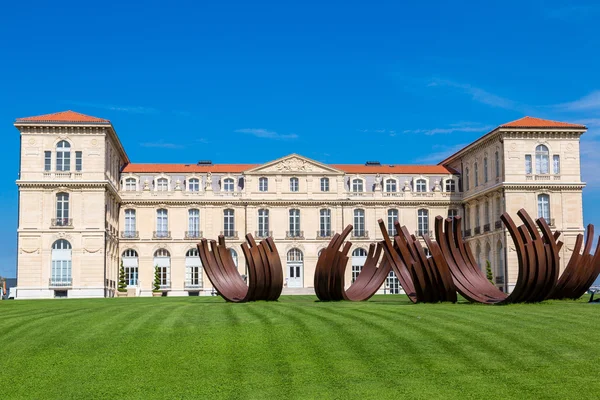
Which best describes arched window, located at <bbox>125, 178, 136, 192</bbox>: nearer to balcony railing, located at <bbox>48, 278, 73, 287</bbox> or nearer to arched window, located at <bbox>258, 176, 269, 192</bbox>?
arched window, located at <bbox>258, 176, 269, 192</bbox>

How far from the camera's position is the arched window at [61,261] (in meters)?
56.1

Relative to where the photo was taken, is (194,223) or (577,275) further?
(194,223)

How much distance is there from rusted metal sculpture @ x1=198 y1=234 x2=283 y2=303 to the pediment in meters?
34.5

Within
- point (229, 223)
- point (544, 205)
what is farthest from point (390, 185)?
point (229, 223)

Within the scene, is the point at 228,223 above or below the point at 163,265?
above

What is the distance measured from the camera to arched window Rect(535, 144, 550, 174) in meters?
59.5

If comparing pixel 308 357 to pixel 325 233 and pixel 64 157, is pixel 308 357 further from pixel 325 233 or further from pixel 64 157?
pixel 325 233

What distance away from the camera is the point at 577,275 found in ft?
90.1

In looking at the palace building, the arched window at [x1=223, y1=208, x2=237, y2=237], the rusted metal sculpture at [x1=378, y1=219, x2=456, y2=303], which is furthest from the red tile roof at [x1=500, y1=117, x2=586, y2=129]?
the rusted metal sculpture at [x1=378, y1=219, x2=456, y2=303]

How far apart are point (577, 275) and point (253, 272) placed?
11.4m

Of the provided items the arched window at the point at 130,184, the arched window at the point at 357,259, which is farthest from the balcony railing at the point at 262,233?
the arched window at the point at 130,184

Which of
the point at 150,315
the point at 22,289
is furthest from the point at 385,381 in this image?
the point at 22,289

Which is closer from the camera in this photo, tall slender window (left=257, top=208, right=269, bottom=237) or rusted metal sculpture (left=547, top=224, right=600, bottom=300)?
rusted metal sculpture (left=547, top=224, right=600, bottom=300)

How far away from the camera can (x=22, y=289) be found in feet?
182
